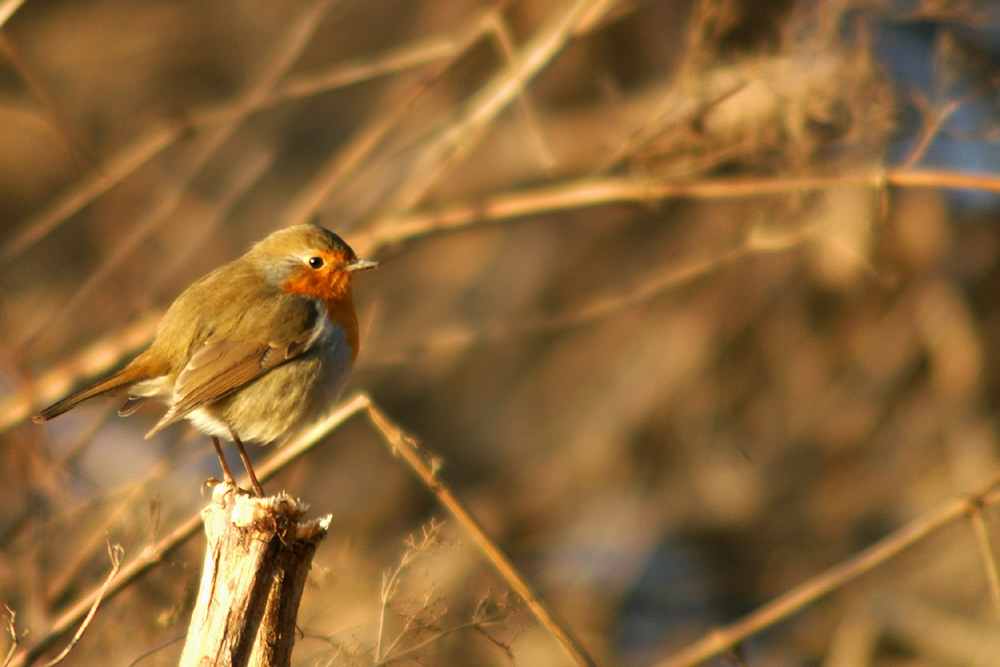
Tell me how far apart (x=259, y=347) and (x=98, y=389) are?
0.48 metres

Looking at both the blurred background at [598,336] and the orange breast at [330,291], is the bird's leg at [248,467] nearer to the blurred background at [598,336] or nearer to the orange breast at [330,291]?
the orange breast at [330,291]

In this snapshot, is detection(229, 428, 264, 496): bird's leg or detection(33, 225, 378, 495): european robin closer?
detection(229, 428, 264, 496): bird's leg

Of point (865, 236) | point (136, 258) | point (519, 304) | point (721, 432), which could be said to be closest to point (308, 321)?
point (865, 236)

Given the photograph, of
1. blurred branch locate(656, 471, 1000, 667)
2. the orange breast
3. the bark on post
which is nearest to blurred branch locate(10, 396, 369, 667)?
the bark on post

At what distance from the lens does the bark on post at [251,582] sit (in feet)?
6.99

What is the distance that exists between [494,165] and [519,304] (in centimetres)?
111

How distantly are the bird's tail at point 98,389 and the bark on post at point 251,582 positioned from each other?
84 cm

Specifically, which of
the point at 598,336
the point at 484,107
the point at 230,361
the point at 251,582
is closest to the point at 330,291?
the point at 230,361

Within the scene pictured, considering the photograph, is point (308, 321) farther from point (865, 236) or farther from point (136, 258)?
point (136, 258)

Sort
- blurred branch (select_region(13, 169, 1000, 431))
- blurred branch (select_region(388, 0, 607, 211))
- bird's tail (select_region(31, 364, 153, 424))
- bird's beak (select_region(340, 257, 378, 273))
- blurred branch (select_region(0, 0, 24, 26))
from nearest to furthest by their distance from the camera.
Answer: blurred branch (select_region(0, 0, 24, 26)), bird's tail (select_region(31, 364, 153, 424)), bird's beak (select_region(340, 257, 378, 273)), blurred branch (select_region(13, 169, 1000, 431)), blurred branch (select_region(388, 0, 607, 211))

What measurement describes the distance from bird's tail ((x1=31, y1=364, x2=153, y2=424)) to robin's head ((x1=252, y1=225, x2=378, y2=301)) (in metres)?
0.52

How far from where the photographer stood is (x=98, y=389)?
298cm

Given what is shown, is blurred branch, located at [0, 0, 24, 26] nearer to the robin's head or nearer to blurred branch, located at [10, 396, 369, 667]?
the robin's head

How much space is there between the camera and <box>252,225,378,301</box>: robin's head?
3.36m
